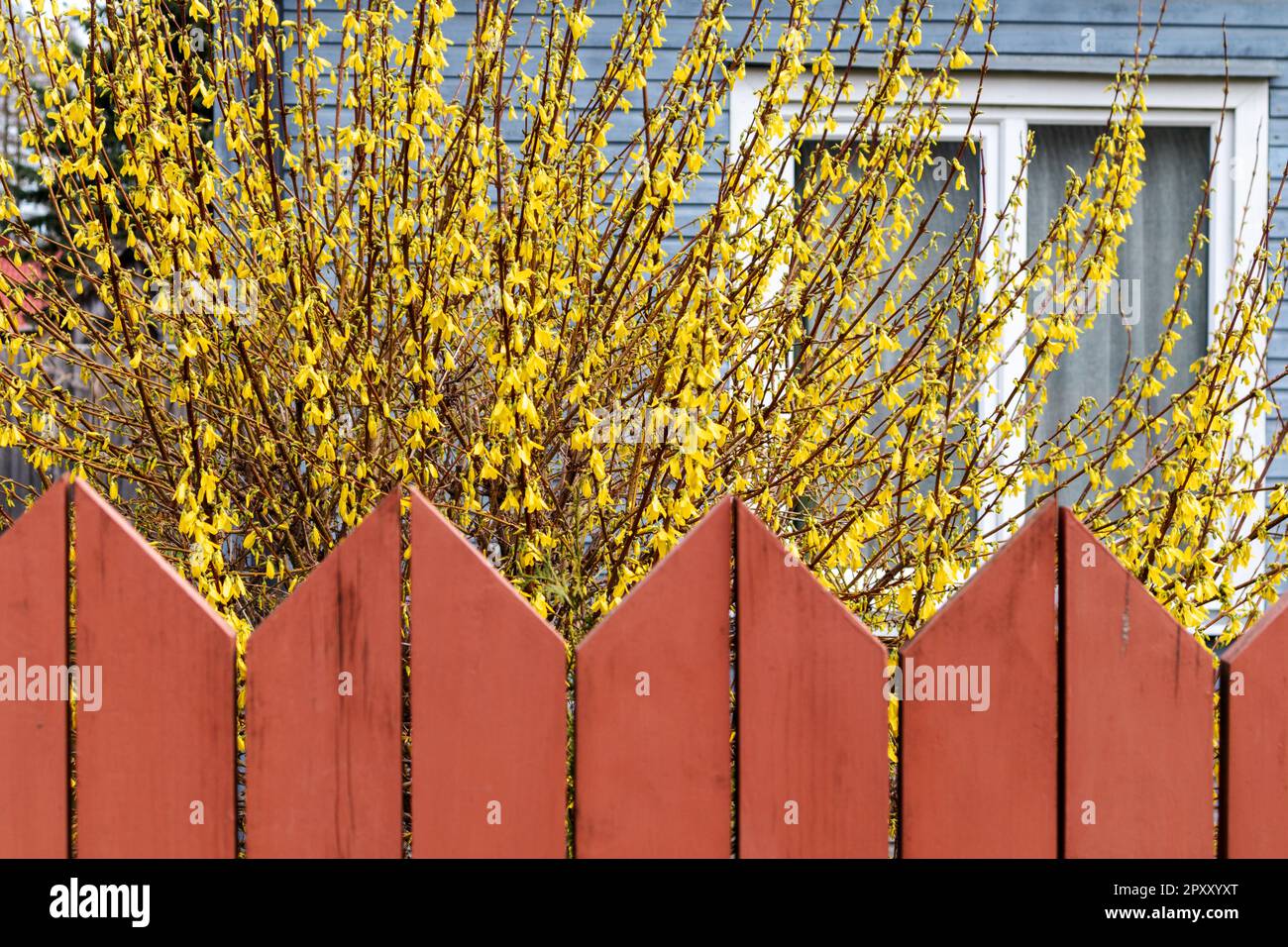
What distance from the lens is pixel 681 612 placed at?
3.64 feet

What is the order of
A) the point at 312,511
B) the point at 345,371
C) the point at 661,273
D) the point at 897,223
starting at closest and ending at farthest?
the point at 345,371, the point at 312,511, the point at 661,273, the point at 897,223

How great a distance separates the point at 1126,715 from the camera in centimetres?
114

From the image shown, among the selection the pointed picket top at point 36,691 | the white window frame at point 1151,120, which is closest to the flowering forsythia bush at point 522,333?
the pointed picket top at point 36,691

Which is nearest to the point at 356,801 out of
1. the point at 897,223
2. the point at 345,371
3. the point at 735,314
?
the point at 345,371

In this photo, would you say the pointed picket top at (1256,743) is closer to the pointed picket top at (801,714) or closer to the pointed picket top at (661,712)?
the pointed picket top at (801,714)

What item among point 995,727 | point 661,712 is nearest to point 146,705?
point 661,712

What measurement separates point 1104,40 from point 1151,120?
1.14 feet

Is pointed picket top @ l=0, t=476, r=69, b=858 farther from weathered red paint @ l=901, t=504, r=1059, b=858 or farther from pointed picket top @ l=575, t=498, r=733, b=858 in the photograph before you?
weathered red paint @ l=901, t=504, r=1059, b=858

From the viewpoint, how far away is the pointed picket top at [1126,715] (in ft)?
3.73

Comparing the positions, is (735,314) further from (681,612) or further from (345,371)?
(681,612)

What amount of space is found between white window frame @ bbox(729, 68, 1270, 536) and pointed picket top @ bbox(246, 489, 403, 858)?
3470mm

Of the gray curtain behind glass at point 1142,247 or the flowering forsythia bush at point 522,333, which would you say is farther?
the gray curtain behind glass at point 1142,247

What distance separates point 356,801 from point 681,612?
0.36 metres

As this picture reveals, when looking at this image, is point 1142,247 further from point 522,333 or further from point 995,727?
point 995,727
